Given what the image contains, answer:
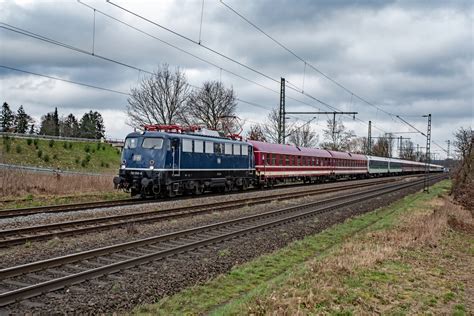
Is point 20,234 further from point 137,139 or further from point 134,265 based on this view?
point 137,139

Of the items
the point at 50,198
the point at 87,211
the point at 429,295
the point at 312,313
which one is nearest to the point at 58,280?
the point at 312,313

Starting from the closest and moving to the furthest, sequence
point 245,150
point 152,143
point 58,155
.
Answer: point 152,143, point 245,150, point 58,155

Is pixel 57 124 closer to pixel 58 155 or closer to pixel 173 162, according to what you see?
pixel 58 155

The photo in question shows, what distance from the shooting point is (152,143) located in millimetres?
21906

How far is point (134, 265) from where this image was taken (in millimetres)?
8852

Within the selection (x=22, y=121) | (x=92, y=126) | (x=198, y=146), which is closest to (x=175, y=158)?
(x=198, y=146)

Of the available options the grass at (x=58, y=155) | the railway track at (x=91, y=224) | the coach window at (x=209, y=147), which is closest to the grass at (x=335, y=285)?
the railway track at (x=91, y=224)

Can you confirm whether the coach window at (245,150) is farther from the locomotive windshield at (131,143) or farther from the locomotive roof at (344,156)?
the locomotive roof at (344,156)

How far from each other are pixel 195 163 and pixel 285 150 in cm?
1526

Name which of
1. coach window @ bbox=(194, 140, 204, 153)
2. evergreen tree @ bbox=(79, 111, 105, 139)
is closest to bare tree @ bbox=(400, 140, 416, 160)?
evergreen tree @ bbox=(79, 111, 105, 139)

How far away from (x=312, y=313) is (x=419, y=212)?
47.9 feet

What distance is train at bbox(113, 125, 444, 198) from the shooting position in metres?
21.5

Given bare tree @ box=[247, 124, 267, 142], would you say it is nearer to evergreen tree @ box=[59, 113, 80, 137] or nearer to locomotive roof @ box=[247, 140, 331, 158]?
locomotive roof @ box=[247, 140, 331, 158]

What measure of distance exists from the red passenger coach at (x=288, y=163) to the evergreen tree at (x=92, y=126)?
264ft
